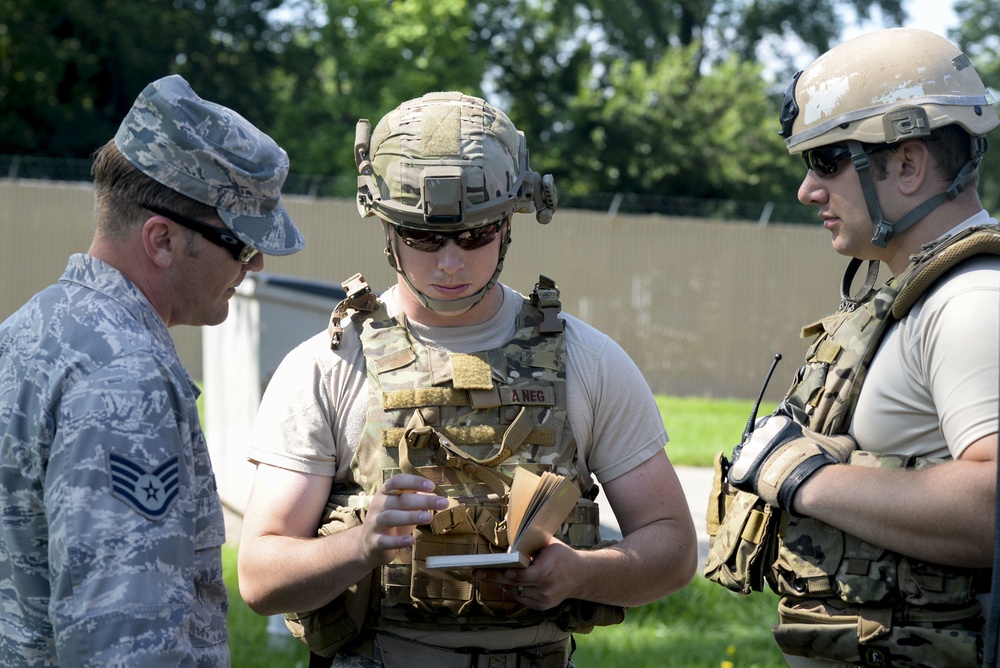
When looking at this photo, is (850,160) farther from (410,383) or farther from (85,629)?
(85,629)

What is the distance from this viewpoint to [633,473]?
2.71 metres

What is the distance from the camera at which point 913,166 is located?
2.48 m

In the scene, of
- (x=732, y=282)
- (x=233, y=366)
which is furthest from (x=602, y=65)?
(x=233, y=366)

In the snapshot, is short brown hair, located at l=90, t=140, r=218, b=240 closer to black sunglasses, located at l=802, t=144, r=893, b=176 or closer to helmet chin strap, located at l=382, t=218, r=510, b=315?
helmet chin strap, located at l=382, t=218, r=510, b=315

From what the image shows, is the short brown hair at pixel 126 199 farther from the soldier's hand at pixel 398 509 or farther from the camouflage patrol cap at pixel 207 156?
the soldier's hand at pixel 398 509

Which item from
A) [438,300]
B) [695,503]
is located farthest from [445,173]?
[695,503]

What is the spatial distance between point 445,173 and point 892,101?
3.38 ft

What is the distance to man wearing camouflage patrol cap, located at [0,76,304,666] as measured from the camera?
1.84 meters

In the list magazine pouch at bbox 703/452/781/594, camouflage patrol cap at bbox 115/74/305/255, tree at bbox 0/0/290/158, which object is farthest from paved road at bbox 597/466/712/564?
tree at bbox 0/0/290/158

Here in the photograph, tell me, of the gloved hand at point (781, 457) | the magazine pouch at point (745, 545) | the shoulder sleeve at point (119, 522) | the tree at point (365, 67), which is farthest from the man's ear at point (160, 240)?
the tree at point (365, 67)

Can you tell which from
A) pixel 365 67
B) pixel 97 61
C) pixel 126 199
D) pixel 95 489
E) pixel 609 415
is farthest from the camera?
pixel 365 67

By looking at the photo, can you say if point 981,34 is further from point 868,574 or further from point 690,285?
point 868,574

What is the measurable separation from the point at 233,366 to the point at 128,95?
912 inches

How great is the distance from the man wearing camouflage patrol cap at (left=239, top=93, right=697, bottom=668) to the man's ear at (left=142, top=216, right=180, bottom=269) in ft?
1.87
